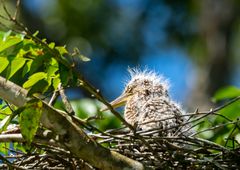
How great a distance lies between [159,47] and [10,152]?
A: 12461mm

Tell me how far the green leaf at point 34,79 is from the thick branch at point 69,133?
33 mm

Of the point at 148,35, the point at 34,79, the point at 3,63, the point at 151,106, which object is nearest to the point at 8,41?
the point at 3,63

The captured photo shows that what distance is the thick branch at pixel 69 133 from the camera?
391 cm

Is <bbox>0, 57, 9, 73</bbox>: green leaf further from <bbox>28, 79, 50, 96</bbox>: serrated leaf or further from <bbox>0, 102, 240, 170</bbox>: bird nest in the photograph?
<bbox>0, 102, 240, 170</bbox>: bird nest

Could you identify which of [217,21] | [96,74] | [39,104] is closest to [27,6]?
[96,74]

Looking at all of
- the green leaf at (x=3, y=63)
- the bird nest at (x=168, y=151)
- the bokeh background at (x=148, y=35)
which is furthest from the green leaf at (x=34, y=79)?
the bokeh background at (x=148, y=35)

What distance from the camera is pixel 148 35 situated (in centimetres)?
1694

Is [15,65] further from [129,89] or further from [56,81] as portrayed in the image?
[129,89]

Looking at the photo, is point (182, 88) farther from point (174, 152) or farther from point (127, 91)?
point (174, 152)

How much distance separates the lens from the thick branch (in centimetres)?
391

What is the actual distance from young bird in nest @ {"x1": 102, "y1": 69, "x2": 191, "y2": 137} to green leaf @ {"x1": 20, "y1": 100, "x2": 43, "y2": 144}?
25.9 inches

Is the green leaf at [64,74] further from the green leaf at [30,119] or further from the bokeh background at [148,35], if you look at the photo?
the bokeh background at [148,35]

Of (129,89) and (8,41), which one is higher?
(129,89)

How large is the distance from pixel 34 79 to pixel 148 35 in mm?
13062
